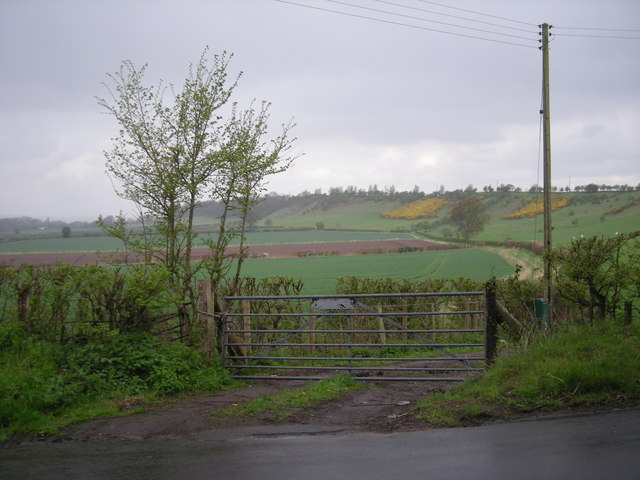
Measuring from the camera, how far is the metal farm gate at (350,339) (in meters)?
8.84

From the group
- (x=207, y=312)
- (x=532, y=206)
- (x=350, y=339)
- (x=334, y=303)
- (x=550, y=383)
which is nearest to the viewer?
(x=550, y=383)

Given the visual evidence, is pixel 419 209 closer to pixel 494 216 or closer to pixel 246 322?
pixel 494 216

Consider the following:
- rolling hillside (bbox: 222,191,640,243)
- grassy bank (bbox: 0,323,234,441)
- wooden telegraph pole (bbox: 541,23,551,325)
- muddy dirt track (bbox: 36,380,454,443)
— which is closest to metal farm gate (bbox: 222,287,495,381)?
muddy dirt track (bbox: 36,380,454,443)

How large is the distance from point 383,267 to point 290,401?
31.3 m

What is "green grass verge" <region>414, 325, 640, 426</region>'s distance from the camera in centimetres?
652

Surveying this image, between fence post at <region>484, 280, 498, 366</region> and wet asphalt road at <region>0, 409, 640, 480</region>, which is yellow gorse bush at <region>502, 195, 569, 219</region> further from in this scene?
wet asphalt road at <region>0, 409, 640, 480</region>

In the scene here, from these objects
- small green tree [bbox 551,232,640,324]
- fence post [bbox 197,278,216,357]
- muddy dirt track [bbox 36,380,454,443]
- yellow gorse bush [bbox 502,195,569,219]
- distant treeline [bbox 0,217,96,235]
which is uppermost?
yellow gorse bush [bbox 502,195,569,219]

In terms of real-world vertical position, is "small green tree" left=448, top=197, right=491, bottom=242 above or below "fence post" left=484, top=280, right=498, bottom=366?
above

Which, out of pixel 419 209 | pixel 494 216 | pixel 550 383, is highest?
pixel 419 209

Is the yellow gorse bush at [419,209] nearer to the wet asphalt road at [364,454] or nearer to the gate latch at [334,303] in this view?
the gate latch at [334,303]

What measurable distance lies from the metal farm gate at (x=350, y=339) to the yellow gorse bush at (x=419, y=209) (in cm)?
6516

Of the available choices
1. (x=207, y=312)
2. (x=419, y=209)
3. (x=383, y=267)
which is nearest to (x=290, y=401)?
(x=207, y=312)

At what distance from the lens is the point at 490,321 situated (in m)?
8.30

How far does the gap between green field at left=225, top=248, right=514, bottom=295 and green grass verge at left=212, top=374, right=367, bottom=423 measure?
674 inches
